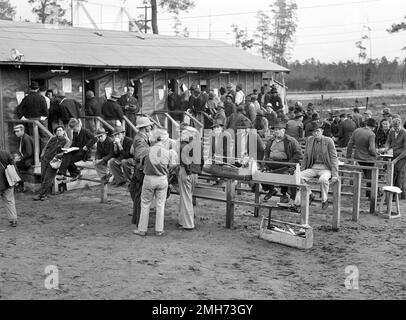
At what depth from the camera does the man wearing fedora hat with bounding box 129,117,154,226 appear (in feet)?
35.9

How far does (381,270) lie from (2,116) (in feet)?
37.5

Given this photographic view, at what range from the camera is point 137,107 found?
1961cm

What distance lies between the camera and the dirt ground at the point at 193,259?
7684mm

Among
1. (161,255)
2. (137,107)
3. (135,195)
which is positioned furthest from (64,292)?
(137,107)

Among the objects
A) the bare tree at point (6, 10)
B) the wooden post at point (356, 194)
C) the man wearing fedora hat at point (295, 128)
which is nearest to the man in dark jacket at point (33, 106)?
the man wearing fedora hat at point (295, 128)

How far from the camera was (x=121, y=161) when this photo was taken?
45.0 feet

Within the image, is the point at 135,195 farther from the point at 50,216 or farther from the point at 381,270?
the point at 381,270

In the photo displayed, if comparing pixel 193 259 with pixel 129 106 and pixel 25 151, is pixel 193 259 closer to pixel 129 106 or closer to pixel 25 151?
pixel 25 151

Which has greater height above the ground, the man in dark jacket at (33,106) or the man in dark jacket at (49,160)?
the man in dark jacket at (33,106)

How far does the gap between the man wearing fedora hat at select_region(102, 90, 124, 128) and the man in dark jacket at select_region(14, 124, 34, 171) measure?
325 centimetres

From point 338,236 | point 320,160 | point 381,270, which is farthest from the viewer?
point 320,160

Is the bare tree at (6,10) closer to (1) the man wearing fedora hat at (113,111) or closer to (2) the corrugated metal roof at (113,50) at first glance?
(2) the corrugated metal roof at (113,50)
